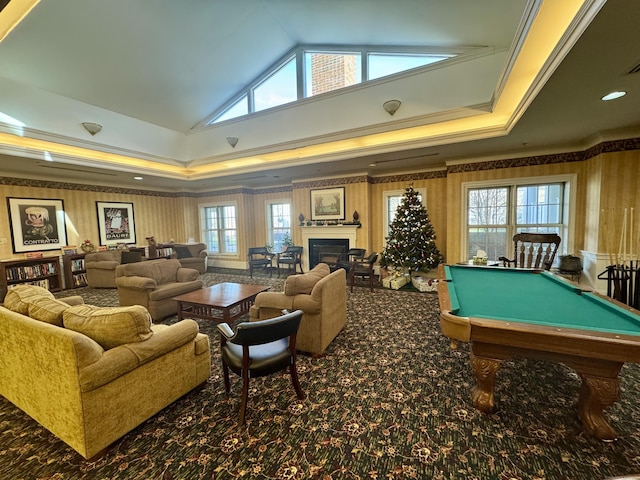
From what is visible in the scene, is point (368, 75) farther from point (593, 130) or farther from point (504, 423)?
point (504, 423)

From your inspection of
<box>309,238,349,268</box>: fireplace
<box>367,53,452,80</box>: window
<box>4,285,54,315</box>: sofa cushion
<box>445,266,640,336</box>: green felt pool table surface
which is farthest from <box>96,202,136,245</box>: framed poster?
<box>445,266,640,336</box>: green felt pool table surface

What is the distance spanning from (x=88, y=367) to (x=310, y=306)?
1.78m

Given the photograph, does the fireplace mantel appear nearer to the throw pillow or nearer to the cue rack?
Answer: the throw pillow

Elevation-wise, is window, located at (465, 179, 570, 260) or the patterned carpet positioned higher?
window, located at (465, 179, 570, 260)

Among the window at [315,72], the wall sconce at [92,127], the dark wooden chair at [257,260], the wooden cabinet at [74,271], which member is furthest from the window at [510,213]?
the wooden cabinet at [74,271]

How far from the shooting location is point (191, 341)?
2.28 meters

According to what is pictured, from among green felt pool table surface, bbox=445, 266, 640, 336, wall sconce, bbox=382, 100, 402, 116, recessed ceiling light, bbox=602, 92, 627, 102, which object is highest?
wall sconce, bbox=382, 100, 402, 116

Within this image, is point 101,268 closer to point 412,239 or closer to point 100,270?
point 100,270

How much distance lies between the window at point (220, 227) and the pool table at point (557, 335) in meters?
7.98

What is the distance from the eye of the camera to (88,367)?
1556 mm

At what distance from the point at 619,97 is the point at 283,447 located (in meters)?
4.84

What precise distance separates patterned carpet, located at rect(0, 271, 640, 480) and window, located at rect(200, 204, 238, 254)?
6963 millimetres

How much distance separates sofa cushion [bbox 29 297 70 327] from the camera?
1.91 m

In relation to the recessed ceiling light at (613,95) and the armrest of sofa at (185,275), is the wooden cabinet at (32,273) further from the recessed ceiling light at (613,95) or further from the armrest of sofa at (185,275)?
the recessed ceiling light at (613,95)
